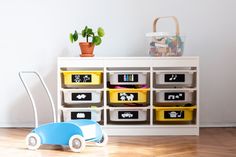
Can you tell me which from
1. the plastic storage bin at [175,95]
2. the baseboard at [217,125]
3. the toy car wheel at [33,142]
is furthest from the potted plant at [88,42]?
the baseboard at [217,125]

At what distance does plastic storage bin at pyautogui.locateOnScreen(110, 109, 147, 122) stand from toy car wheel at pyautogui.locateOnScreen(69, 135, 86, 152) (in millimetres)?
683

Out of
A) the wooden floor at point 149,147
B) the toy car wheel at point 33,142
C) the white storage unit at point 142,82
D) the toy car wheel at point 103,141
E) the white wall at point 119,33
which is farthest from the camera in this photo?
the white wall at point 119,33

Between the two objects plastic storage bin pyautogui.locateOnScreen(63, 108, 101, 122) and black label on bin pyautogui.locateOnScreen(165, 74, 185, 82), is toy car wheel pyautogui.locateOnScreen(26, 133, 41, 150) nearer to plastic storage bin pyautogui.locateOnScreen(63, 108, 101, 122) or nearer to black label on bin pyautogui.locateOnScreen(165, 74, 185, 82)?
plastic storage bin pyautogui.locateOnScreen(63, 108, 101, 122)

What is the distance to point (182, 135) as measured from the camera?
11.1ft

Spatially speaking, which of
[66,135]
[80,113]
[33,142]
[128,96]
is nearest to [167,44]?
[128,96]

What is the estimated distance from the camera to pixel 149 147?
2.93m

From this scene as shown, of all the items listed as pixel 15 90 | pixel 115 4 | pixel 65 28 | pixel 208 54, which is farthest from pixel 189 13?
pixel 15 90

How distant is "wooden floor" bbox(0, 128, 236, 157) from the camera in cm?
273

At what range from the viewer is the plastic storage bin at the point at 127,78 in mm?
3381

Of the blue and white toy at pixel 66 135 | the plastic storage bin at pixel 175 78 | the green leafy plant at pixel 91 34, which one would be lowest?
the blue and white toy at pixel 66 135

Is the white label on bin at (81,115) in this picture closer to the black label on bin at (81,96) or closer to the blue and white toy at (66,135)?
the black label on bin at (81,96)

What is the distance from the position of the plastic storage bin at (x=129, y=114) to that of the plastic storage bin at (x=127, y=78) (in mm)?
214

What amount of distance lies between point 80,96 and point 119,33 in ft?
2.37

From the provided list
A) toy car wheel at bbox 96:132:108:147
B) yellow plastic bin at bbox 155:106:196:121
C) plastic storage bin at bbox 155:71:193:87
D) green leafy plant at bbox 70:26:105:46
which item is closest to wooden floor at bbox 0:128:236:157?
toy car wheel at bbox 96:132:108:147
